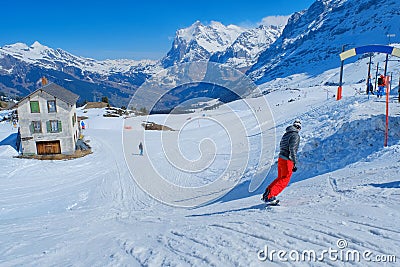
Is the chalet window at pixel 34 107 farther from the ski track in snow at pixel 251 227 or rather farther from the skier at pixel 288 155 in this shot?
the skier at pixel 288 155

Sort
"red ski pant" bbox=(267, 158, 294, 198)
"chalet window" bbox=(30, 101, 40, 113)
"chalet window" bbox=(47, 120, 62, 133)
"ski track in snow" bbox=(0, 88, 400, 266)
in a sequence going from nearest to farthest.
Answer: "ski track in snow" bbox=(0, 88, 400, 266), "red ski pant" bbox=(267, 158, 294, 198), "chalet window" bbox=(30, 101, 40, 113), "chalet window" bbox=(47, 120, 62, 133)

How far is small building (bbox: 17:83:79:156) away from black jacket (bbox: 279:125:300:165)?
31948 millimetres

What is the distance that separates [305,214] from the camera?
21.9 feet

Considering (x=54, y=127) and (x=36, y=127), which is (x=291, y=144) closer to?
(x=54, y=127)

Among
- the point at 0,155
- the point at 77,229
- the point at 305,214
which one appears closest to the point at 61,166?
the point at 0,155

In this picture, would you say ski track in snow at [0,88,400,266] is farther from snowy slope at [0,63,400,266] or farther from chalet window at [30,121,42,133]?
chalet window at [30,121,42,133]

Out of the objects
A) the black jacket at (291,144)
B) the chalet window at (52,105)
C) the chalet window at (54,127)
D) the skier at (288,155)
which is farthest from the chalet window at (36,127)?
the black jacket at (291,144)

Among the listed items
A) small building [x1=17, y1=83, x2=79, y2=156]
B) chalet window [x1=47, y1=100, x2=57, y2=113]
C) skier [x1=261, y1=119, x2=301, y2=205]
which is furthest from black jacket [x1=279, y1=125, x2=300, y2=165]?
chalet window [x1=47, y1=100, x2=57, y2=113]

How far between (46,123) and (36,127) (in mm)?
1174

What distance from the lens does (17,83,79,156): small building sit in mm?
31406

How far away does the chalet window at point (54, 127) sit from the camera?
106 ft

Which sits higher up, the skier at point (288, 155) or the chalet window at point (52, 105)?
the chalet window at point (52, 105)

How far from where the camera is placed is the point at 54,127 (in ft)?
107

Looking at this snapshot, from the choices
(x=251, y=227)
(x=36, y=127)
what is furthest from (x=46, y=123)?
(x=251, y=227)
